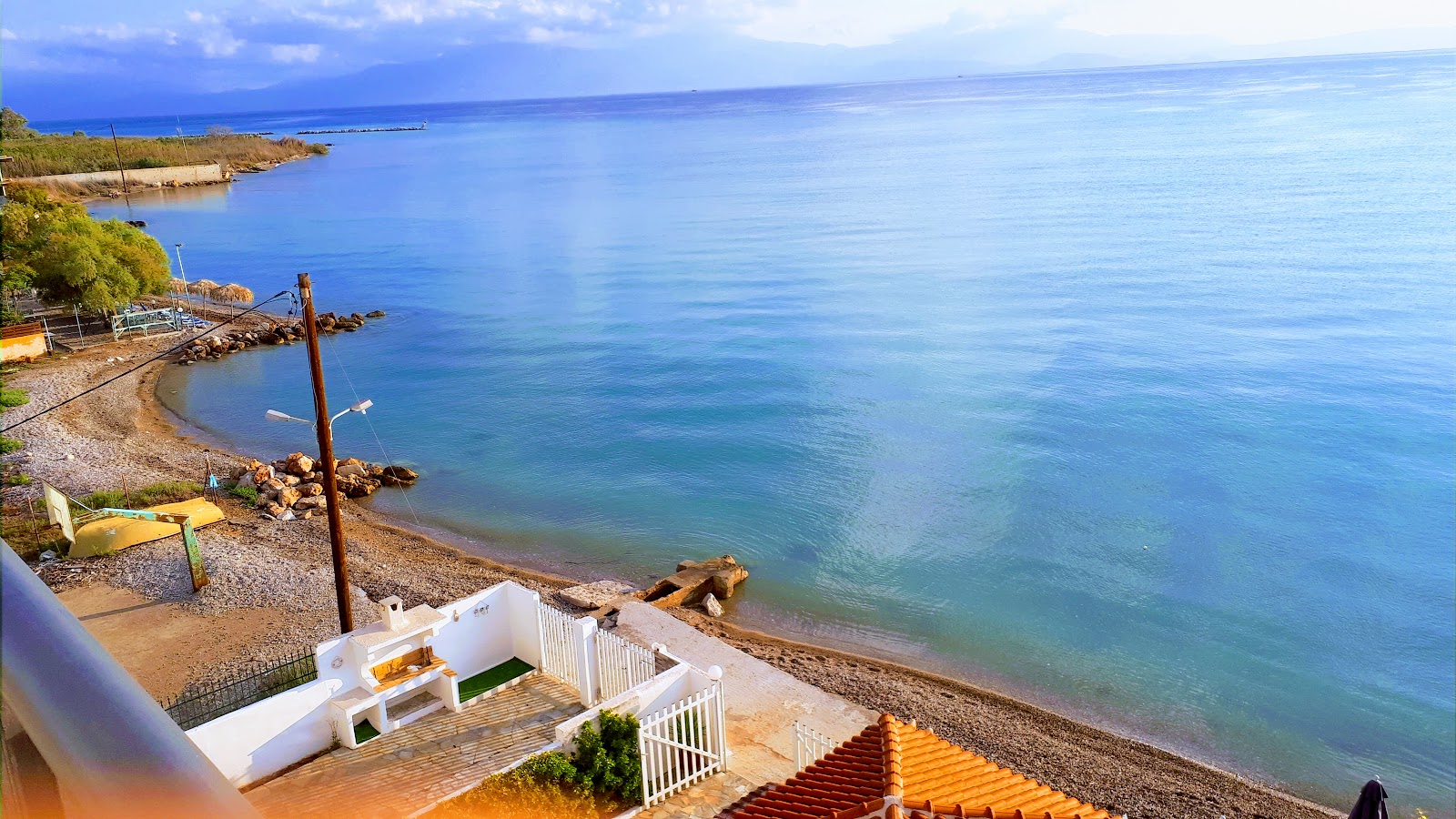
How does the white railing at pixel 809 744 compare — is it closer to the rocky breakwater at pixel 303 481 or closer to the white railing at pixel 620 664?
the white railing at pixel 620 664

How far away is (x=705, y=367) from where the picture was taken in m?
40.3

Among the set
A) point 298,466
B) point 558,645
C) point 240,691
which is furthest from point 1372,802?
point 298,466

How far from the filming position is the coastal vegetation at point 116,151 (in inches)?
3880

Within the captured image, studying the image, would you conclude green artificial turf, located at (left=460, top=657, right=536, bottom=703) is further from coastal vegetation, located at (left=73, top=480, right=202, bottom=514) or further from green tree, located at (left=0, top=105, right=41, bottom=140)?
green tree, located at (left=0, top=105, right=41, bottom=140)

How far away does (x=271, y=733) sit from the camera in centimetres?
1367

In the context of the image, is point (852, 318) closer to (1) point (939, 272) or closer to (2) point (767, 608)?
(1) point (939, 272)

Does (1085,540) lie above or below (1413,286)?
below

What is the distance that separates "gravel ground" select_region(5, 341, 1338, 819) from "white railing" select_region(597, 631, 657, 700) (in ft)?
16.5

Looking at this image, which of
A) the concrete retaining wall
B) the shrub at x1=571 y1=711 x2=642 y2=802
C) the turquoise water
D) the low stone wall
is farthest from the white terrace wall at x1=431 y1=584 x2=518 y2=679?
the low stone wall

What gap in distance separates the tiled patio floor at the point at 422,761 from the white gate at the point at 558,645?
0.83ft

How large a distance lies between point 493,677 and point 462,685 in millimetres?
501

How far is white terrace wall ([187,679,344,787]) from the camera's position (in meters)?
13.2

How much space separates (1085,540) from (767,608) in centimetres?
950

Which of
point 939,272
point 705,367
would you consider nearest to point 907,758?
point 705,367
